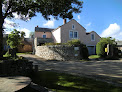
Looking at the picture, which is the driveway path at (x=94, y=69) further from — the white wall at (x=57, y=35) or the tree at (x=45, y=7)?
the white wall at (x=57, y=35)

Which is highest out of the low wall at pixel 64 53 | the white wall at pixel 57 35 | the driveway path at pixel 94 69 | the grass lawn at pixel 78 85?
the white wall at pixel 57 35

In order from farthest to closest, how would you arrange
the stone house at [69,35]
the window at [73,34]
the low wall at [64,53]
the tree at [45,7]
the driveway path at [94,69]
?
the window at [73,34] → the stone house at [69,35] → the low wall at [64,53] → the tree at [45,7] → the driveway path at [94,69]

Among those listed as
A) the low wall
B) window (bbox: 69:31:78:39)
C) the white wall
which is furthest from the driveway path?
window (bbox: 69:31:78:39)

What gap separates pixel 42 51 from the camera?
19.1m

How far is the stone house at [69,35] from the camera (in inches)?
903

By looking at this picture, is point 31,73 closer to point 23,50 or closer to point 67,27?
point 67,27

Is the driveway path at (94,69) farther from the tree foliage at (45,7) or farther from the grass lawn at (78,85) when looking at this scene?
the tree foliage at (45,7)

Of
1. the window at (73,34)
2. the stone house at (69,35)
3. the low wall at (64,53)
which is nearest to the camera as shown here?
the low wall at (64,53)

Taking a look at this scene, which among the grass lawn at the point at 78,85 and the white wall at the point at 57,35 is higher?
the white wall at the point at 57,35

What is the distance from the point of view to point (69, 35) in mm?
23688

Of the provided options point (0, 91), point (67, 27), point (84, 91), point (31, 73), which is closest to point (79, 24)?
point (67, 27)

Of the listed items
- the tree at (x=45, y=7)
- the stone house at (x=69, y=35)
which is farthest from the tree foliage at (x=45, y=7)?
the stone house at (x=69, y=35)

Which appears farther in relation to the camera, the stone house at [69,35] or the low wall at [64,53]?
the stone house at [69,35]

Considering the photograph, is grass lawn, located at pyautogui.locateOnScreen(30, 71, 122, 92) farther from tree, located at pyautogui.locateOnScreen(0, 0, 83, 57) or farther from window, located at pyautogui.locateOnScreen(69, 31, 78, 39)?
window, located at pyautogui.locateOnScreen(69, 31, 78, 39)
